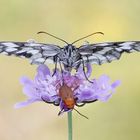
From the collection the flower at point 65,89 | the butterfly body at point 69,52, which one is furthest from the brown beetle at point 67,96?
the butterfly body at point 69,52

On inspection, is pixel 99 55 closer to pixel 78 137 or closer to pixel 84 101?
pixel 84 101

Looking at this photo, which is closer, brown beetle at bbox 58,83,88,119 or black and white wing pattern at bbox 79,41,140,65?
brown beetle at bbox 58,83,88,119

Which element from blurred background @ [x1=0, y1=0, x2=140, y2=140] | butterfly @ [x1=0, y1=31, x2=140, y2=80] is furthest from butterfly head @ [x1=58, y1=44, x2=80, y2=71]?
blurred background @ [x1=0, y1=0, x2=140, y2=140]

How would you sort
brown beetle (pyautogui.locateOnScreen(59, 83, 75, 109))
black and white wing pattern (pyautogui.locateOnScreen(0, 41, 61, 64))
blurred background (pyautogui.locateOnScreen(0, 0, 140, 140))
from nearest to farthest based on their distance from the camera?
brown beetle (pyautogui.locateOnScreen(59, 83, 75, 109)) → black and white wing pattern (pyautogui.locateOnScreen(0, 41, 61, 64)) → blurred background (pyautogui.locateOnScreen(0, 0, 140, 140))

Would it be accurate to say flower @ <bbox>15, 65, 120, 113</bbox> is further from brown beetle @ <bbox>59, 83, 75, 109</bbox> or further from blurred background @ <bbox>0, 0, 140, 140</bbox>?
blurred background @ <bbox>0, 0, 140, 140</bbox>

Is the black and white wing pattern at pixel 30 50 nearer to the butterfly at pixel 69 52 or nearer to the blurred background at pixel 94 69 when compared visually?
the butterfly at pixel 69 52

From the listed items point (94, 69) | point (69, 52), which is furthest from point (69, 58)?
point (94, 69)

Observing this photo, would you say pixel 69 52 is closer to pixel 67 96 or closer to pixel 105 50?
pixel 105 50
